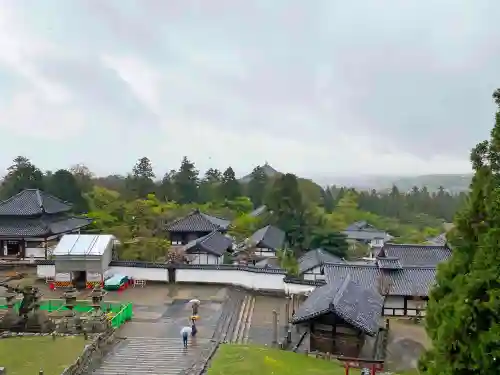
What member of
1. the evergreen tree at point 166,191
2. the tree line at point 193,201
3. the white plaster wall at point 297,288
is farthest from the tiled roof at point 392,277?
the evergreen tree at point 166,191

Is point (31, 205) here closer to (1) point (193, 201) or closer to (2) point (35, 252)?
(2) point (35, 252)

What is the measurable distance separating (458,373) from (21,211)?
3227 centimetres

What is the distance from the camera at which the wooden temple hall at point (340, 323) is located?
1792 centimetres

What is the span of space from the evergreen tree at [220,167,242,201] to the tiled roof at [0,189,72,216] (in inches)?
1369

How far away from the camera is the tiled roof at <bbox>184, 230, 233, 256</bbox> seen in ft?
109

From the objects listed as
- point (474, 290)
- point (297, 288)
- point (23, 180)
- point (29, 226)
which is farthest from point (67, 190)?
Answer: point (474, 290)

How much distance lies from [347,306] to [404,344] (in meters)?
4.19

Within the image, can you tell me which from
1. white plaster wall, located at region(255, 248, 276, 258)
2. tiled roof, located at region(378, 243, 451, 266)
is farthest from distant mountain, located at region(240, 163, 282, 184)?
tiled roof, located at region(378, 243, 451, 266)

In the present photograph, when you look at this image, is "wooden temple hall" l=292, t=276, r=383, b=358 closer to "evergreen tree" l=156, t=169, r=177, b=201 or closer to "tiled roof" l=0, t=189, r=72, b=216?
"tiled roof" l=0, t=189, r=72, b=216

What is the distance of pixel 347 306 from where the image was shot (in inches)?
729

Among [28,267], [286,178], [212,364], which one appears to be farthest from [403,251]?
[28,267]

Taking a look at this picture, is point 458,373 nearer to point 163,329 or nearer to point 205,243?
point 163,329

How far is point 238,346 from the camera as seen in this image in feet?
59.6

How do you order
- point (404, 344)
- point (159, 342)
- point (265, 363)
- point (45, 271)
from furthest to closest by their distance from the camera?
point (45, 271), point (404, 344), point (159, 342), point (265, 363)
